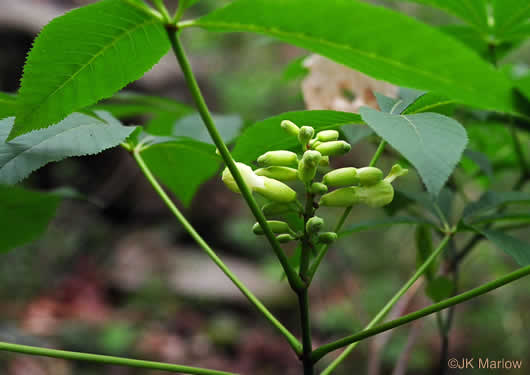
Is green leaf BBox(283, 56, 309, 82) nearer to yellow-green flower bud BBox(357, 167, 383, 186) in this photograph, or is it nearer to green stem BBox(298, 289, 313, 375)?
yellow-green flower bud BBox(357, 167, 383, 186)

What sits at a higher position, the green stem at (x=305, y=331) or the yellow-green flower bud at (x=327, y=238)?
the yellow-green flower bud at (x=327, y=238)

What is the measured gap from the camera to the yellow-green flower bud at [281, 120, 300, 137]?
1.86 ft

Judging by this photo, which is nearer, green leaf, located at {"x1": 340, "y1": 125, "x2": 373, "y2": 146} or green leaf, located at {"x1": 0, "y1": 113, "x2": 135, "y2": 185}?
green leaf, located at {"x1": 0, "y1": 113, "x2": 135, "y2": 185}

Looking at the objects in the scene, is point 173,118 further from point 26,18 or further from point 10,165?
point 26,18

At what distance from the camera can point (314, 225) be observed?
0.54 metres

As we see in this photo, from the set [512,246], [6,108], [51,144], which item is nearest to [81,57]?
[51,144]

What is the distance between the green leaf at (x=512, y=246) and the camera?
1.96 ft

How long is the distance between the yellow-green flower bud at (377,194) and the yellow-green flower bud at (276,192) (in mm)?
95

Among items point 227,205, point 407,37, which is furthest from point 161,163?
point 227,205

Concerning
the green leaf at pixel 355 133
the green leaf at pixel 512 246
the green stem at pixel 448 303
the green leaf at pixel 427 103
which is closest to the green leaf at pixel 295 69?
the green leaf at pixel 355 133

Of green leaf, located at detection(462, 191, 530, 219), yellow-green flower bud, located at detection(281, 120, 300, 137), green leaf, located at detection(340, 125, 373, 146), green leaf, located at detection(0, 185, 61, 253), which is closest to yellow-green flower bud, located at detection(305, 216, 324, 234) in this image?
yellow-green flower bud, located at detection(281, 120, 300, 137)

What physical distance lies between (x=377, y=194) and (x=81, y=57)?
15.9 inches

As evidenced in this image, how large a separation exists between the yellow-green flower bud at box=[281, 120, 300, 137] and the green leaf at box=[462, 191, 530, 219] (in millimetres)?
373

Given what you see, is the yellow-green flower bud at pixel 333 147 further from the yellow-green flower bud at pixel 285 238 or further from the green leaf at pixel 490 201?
the green leaf at pixel 490 201
